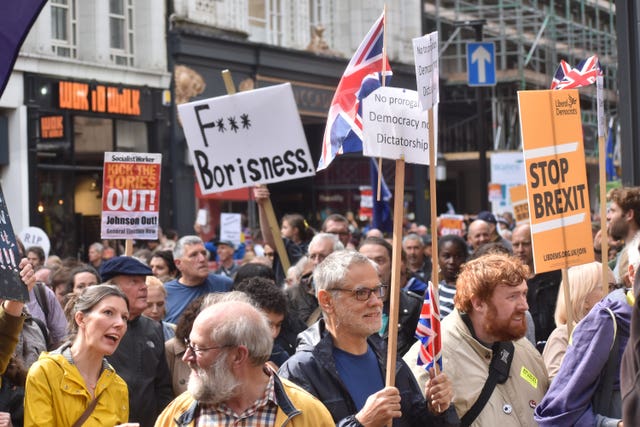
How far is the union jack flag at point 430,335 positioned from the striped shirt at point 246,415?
137 centimetres

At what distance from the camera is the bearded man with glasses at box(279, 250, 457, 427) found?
5.04 metres

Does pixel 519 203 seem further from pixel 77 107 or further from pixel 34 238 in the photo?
pixel 77 107

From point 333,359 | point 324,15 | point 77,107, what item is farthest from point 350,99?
point 324,15

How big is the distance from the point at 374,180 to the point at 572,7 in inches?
1032

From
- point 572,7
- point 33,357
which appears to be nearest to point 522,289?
point 33,357

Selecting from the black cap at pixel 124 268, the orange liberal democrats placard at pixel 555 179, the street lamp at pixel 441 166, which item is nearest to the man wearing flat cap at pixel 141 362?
the black cap at pixel 124 268

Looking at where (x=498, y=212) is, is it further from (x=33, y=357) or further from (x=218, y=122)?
(x=33, y=357)

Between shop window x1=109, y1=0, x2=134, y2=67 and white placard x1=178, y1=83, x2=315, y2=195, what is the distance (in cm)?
1522

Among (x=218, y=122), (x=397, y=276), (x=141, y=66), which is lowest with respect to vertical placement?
(x=397, y=276)

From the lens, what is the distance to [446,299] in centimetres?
882

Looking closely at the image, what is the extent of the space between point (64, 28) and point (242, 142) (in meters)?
14.8

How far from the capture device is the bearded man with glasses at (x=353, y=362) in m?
5.04

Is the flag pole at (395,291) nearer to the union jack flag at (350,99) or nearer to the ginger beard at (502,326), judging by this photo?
the ginger beard at (502,326)

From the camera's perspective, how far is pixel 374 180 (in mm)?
22453
